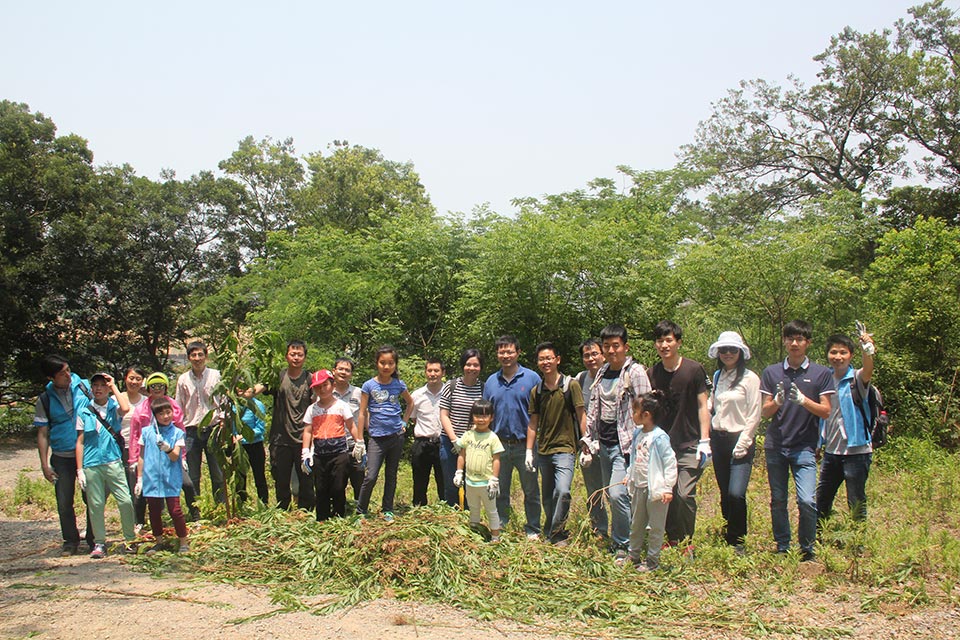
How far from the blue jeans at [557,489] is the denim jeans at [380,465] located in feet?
4.64

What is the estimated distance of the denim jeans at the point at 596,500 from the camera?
6199 mm

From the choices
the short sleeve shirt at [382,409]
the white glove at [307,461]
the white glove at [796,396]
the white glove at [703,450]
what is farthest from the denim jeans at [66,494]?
the white glove at [796,396]

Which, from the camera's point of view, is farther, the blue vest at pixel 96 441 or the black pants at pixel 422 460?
the black pants at pixel 422 460

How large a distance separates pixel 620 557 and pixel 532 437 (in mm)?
1214

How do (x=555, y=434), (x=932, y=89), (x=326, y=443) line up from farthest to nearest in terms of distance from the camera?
(x=932, y=89) < (x=326, y=443) < (x=555, y=434)

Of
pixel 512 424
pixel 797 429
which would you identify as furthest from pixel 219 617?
pixel 797 429

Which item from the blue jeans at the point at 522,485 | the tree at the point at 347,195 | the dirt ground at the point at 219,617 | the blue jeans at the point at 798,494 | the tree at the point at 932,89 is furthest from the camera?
the tree at the point at 347,195

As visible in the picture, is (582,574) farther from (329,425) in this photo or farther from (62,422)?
(62,422)

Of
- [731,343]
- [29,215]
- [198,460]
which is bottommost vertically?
[198,460]

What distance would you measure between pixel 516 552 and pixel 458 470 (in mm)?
1101

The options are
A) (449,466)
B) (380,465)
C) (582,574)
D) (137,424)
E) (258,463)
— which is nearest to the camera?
(582,574)

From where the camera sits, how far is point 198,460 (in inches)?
297

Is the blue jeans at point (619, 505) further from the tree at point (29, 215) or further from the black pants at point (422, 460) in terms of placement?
the tree at point (29, 215)

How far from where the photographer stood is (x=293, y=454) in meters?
7.13
